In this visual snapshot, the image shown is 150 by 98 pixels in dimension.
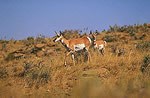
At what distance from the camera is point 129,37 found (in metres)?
27.9

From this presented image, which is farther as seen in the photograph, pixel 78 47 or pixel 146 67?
pixel 78 47

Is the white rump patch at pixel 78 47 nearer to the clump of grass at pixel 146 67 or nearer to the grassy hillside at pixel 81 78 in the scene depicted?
the grassy hillside at pixel 81 78

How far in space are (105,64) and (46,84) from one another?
3442 mm

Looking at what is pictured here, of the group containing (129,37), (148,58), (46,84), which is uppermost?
(129,37)

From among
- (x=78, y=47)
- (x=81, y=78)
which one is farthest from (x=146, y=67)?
(x=78, y=47)

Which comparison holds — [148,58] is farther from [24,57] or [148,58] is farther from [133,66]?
[24,57]

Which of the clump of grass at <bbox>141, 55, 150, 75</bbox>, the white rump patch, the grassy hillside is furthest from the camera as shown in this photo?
the white rump patch

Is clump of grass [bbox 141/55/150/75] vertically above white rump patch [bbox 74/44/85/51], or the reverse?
white rump patch [bbox 74/44/85/51]

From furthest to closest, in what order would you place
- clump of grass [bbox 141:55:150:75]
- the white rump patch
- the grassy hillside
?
the white rump patch
clump of grass [bbox 141:55:150:75]
the grassy hillside

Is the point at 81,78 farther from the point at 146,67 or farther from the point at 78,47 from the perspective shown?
the point at 78,47

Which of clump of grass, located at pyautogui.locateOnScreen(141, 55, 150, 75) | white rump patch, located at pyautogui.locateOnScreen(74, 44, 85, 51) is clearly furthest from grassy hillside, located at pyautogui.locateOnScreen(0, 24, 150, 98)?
white rump patch, located at pyautogui.locateOnScreen(74, 44, 85, 51)

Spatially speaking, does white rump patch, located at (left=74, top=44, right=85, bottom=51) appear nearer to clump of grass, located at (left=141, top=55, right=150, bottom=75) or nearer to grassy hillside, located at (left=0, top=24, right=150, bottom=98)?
grassy hillside, located at (left=0, top=24, right=150, bottom=98)

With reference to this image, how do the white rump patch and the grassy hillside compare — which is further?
the white rump patch

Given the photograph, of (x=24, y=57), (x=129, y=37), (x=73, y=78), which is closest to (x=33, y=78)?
(x=73, y=78)
